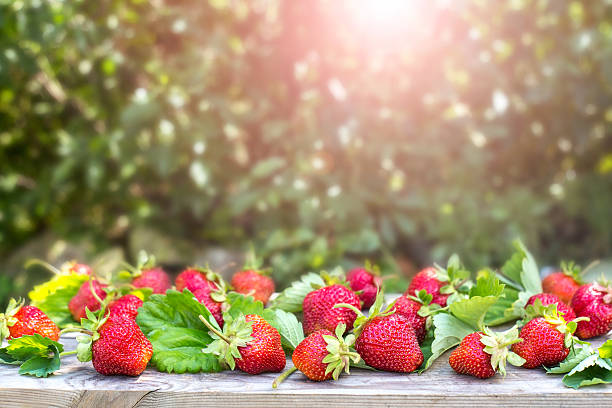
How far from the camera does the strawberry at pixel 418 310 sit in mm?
1080

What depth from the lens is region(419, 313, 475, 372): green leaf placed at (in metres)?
1.03

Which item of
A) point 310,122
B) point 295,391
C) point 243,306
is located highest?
point 310,122

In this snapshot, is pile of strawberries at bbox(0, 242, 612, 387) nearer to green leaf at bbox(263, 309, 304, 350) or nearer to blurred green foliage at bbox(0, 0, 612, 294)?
green leaf at bbox(263, 309, 304, 350)

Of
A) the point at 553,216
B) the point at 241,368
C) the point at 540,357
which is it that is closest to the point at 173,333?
the point at 241,368

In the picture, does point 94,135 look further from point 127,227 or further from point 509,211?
point 509,211

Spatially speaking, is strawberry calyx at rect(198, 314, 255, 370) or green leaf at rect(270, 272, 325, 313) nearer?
strawberry calyx at rect(198, 314, 255, 370)

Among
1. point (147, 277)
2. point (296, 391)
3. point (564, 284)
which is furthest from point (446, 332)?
point (147, 277)

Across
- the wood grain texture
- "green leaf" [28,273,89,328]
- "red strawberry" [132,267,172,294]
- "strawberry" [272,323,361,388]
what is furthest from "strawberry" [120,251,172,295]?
"strawberry" [272,323,361,388]

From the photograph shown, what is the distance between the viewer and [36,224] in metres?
3.18

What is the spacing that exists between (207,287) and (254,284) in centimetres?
16

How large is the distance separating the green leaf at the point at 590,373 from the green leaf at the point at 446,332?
0.58ft

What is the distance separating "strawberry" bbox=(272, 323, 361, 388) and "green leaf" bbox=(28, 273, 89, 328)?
1.81 ft

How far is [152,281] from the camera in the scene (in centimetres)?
131

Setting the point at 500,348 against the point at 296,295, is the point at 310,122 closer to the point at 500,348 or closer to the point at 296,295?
the point at 296,295
